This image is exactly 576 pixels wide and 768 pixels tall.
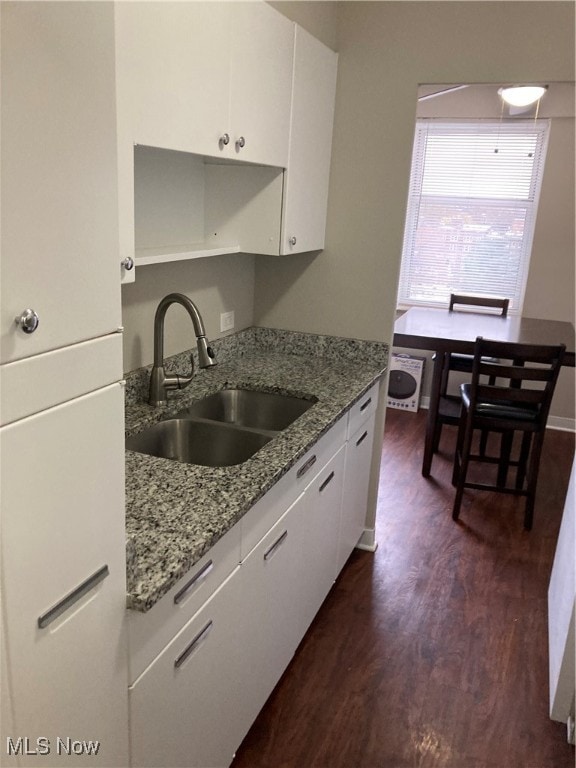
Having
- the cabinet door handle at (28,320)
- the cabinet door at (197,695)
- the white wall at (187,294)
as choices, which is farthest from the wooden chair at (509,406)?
the cabinet door handle at (28,320)

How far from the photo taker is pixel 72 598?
Result: 953 millimetres

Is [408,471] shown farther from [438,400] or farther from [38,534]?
[38,534]

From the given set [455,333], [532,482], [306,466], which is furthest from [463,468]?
[306,466]

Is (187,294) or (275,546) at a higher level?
(187,294)

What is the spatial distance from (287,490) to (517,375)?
1.93 metres

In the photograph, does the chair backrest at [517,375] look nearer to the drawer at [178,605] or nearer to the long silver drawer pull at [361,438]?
the long silver drawer pull at [361,438]

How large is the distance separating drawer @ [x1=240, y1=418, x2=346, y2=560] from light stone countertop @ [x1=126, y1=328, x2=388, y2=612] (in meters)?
0.07

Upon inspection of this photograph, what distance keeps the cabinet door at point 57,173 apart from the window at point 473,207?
456 cm

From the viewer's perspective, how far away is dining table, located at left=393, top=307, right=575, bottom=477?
3666mm

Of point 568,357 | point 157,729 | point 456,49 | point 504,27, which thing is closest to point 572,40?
point 504,27

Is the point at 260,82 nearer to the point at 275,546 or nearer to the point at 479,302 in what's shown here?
the point at 275,546

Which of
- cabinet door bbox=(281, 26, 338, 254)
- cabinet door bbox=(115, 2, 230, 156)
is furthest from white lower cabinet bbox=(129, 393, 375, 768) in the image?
cabinet door bbox=(115, 2, 230, 156)

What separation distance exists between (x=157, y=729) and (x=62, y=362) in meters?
0.93

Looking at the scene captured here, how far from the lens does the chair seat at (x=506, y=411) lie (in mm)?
3488
